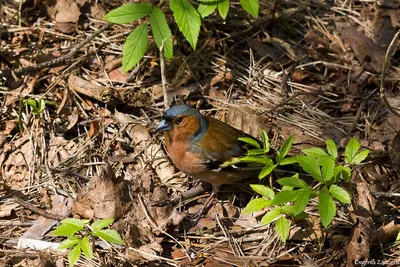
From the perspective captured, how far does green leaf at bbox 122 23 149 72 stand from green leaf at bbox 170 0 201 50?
0.36 meters

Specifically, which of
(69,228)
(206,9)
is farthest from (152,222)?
(206,9)

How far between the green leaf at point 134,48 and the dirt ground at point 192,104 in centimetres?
83

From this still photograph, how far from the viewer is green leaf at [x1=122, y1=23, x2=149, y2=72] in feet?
15.9

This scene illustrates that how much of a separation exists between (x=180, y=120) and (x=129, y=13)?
1.04 meters

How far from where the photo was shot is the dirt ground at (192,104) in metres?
4.57

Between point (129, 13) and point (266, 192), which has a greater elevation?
point (129, 13)

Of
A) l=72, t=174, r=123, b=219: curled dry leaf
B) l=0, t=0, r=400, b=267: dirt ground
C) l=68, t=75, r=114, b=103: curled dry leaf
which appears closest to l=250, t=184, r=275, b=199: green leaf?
l=0, t=0, r=400, b=267: dirt ground

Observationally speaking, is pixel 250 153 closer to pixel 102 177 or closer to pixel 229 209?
pixel 229 209

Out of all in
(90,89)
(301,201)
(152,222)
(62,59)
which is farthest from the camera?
(62,59)

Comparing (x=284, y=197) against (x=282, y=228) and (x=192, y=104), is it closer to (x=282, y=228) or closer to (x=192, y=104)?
(x=282, y=228)

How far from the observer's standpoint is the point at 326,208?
3.84 m

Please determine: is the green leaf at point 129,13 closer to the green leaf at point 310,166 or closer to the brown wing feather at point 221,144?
the brown wing feather at point 221,144

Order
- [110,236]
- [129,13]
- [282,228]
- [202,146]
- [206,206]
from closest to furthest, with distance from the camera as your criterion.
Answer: [110,236]
[282,228]
[129,13]
[206,206]
[202,146]

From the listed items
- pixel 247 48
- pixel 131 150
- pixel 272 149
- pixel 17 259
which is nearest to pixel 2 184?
pixel 17 259
